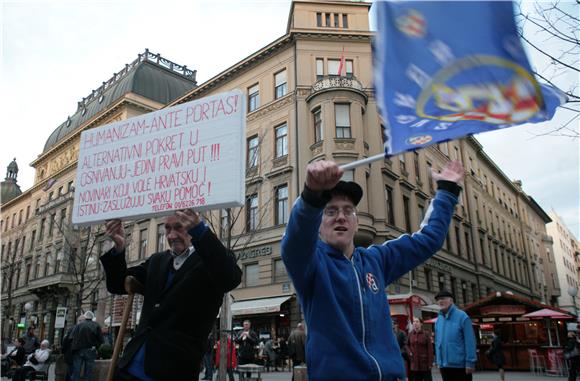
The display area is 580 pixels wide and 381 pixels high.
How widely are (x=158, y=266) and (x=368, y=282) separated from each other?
169 cm

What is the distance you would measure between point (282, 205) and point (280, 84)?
27.5ft

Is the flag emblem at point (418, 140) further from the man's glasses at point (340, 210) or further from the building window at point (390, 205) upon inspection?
the building window at point (390, 205)

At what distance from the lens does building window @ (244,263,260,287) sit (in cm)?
2825

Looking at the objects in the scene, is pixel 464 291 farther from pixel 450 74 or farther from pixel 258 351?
pixel 450 74

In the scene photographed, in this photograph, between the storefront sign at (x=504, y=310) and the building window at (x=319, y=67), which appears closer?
the storefront sign at (x=504, y=310)

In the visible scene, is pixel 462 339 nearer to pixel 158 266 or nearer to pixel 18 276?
pixel 158 266

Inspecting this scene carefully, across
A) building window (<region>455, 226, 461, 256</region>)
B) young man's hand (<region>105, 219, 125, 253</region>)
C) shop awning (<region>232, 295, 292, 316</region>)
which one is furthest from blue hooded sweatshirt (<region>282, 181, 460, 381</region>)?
building window (<region>455, 226, 461, 256</region>)

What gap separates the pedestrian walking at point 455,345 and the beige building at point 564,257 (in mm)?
A: 89622

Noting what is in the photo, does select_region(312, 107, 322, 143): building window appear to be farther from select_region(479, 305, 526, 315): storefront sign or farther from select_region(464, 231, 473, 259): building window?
select_region(464, 231, 473, 259): building window

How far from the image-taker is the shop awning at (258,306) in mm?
25344

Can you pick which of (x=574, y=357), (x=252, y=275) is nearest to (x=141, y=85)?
(x=252, y=275)

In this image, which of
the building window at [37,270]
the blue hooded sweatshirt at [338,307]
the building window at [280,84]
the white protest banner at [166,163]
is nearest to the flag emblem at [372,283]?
the blue hooded sweatshirt at [338,307]

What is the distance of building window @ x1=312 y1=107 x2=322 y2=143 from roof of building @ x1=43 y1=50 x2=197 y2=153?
2015cm

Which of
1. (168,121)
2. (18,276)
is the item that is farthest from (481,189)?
(18,276)
